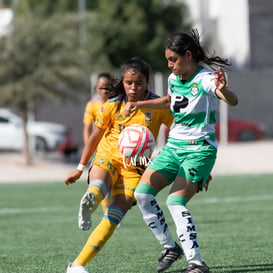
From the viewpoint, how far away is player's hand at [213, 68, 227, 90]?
20.3 feet

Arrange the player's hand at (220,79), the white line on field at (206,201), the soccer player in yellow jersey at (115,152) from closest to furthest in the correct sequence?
the player's hand at (220,79) < the soccer player in yellow jersey at (115,152) < the white line on field at (206,201)

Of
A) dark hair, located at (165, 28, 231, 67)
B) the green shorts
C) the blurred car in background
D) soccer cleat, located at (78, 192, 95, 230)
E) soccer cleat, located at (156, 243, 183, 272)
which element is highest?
dark hair, located at (165, 28, 231, 67)

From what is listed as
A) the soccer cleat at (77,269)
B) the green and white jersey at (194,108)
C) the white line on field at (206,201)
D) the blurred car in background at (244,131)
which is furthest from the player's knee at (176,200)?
the blurred car in background at (244,131)

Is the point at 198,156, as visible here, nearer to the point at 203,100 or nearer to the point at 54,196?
the point at 203,100

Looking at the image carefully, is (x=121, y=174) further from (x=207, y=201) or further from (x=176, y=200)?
(x=207, y=201)

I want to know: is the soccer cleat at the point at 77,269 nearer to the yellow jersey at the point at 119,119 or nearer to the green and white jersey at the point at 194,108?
the yellow jersey at the point at 119,119

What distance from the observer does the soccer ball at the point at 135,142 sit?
694 centimetres

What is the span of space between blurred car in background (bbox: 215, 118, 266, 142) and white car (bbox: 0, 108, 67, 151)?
675cm

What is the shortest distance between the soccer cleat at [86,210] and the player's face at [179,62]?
1.28m

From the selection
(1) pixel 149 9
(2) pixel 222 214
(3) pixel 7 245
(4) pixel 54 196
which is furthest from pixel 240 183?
(1) pixel 149 9

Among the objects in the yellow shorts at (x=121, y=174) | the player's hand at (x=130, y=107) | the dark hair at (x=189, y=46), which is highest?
the dark hair at (x=189, y=46)

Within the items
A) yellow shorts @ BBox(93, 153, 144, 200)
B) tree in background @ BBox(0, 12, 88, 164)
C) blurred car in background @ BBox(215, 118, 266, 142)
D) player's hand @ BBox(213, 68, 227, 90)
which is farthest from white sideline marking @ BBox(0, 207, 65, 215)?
blurred car in background @ BBox(215, 118, 266, 142)

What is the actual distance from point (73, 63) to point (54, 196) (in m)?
10.3

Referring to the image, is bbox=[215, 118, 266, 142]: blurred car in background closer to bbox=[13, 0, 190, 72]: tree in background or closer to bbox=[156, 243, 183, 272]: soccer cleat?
bbox=[13, 0, 190, 72]: tree in background
